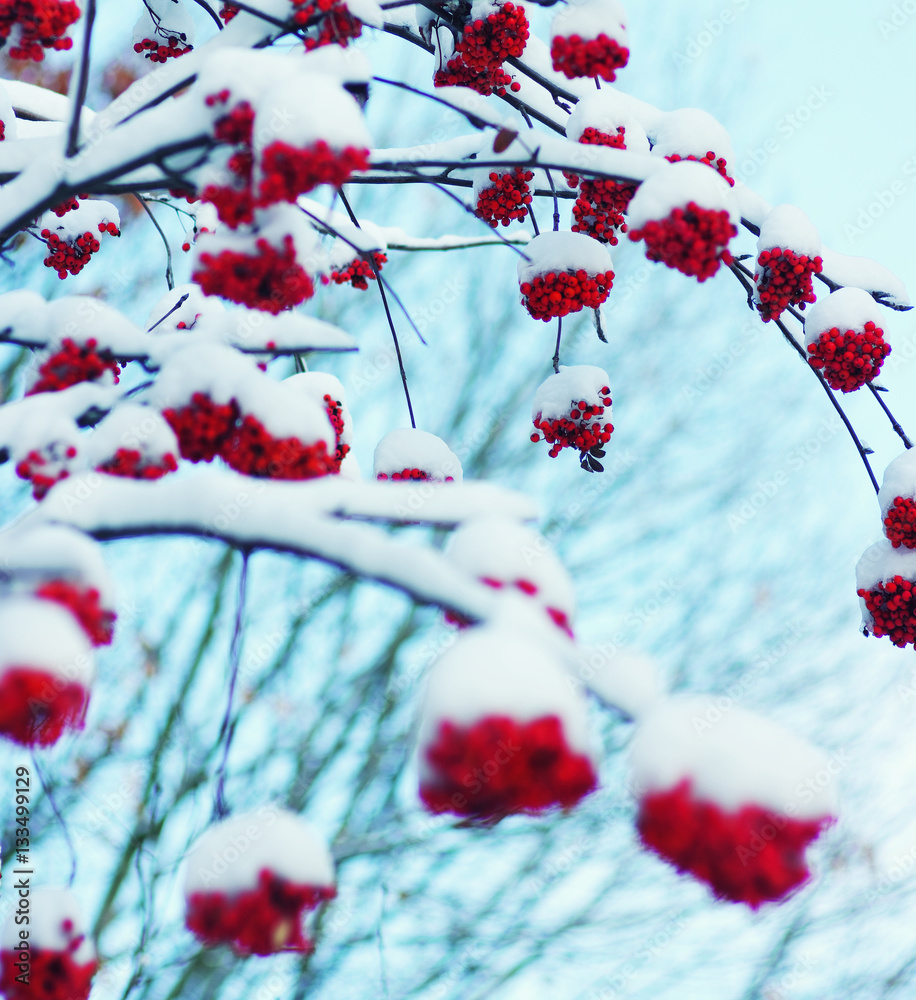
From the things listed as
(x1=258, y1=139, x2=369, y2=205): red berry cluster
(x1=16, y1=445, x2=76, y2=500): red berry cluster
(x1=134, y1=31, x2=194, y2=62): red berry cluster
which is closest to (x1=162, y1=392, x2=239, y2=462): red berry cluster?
(x1=16, y1=445, x2=76, y2=500): red berry cluster

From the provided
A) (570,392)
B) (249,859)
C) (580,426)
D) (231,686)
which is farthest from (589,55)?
(249,859)

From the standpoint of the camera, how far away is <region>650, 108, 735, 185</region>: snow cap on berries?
2328 millimetres

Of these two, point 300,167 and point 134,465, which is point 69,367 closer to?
point 134,465

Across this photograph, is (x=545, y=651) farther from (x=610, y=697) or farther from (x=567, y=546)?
(x=567, y=546)

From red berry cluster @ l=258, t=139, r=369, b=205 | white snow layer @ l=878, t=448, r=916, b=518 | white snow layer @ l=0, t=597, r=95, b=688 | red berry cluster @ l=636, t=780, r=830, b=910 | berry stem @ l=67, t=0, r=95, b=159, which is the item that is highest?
berry stem @ l=67, t=0, r=95, b=159

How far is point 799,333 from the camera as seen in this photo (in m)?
3.02

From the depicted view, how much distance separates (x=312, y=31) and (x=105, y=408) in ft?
3.37

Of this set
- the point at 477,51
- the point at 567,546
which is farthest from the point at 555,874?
the point at 477,51

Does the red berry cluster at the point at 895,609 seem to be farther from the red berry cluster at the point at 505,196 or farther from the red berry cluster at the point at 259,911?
the red berry cluster at the point at 259,911

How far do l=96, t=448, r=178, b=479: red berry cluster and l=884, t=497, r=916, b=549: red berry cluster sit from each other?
2166 millimetres

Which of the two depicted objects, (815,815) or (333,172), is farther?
(333,172)

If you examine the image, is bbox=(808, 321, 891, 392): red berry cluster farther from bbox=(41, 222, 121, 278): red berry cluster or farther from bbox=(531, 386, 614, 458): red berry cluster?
bbox=(41, 222, 121, 278): red berry cluster

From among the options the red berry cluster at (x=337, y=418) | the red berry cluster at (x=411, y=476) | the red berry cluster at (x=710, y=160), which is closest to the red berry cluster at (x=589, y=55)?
the red berry cluster at (x=710, y=160)

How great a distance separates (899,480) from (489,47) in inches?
72.4
